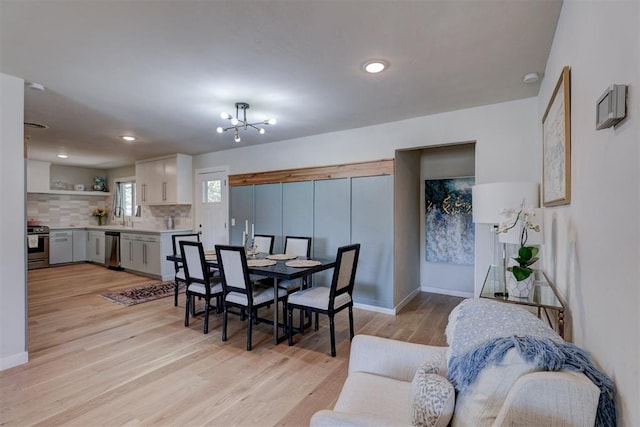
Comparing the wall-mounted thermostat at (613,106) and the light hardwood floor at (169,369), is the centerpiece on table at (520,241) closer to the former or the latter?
the wall-mounted thermostat at (613,106)

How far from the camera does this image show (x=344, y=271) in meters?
2.86

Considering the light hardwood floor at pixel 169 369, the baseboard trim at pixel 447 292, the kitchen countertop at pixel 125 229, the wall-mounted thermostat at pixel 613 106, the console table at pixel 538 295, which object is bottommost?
the light hardwood floor at pixel 169 369

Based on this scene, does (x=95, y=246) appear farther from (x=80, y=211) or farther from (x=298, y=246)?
(x=298, y=246)

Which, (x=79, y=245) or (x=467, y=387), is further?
(x=79, y=245)

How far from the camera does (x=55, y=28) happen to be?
73.0 inches

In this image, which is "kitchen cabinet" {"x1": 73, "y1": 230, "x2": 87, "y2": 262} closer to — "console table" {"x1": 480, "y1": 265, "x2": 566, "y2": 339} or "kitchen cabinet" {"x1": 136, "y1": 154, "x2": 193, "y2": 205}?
"kitchen cabinet" {"x1": 136, "y1": 154, "x2": 193, "y2": 205}

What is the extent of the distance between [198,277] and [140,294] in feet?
6.24

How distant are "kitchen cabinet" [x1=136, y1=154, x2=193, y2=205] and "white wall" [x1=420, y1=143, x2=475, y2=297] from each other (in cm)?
427

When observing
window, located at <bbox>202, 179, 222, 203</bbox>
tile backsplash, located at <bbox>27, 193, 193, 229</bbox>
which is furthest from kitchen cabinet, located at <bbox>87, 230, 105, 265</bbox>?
window, located at <bbox>202, 179, 222, 203</bbox>

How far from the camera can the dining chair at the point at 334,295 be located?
2.72 m

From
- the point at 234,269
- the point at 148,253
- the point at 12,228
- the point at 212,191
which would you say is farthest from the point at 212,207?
the point at 12,228

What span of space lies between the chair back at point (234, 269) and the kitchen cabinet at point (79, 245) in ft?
20.5

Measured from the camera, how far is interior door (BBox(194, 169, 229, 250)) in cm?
557

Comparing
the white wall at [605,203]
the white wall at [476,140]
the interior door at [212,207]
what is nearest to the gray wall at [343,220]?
the white wall at [476,140]
